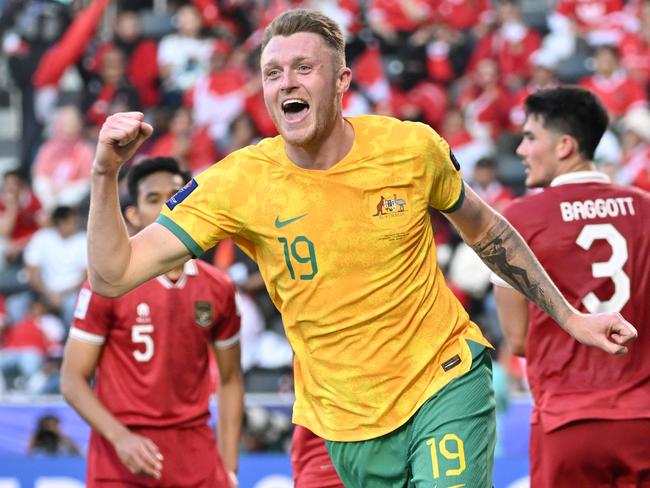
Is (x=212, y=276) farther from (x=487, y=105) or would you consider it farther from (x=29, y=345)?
(x=487, y=105)

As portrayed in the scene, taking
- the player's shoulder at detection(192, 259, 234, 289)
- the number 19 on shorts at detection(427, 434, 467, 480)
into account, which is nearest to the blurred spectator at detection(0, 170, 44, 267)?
the player's shoulder at detection(192, 259, 234, 289)

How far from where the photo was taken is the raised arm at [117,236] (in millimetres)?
4027

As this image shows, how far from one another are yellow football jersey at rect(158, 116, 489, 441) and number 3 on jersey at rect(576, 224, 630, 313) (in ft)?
3.51

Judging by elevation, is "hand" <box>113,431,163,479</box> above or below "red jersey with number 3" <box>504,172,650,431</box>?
below

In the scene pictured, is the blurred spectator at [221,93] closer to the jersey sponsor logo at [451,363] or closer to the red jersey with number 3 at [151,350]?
the red jersey with number 3 at [151,350]

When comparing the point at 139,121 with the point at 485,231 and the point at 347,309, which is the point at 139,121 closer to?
the point at 347,309

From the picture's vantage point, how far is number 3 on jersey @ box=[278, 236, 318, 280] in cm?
457

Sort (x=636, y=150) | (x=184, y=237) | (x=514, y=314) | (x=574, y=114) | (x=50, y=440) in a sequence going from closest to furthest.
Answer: (x=184, y=237) → (x=514, y=314) → (x=574, y=114) → (x=50, y=440) → (x=636, y=150)

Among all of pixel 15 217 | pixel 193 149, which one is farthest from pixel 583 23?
pixel 15 217

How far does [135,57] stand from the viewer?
51.0 feet

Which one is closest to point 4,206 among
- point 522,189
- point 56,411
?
point 56,411

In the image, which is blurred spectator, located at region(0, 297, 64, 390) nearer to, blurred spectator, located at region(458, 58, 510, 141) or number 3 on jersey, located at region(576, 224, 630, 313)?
blurred spectator, located at region(458, 58, 510, 141)

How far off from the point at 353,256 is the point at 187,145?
9.36 metres

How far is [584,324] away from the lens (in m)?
4.70
